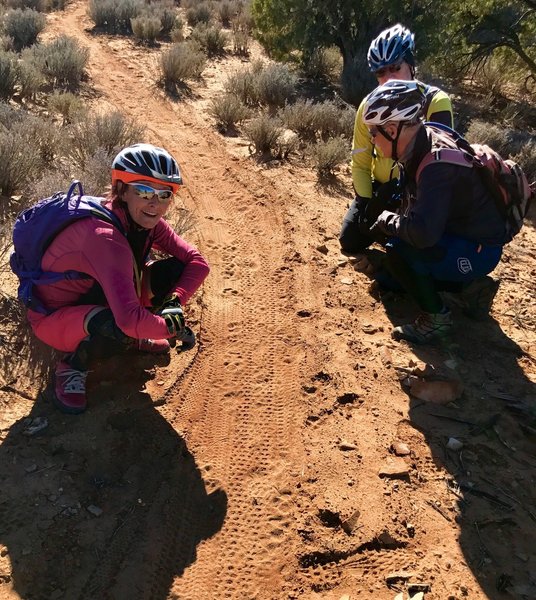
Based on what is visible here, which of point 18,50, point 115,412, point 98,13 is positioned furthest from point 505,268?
point 98,13

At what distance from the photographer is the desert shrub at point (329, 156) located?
20.4 ft

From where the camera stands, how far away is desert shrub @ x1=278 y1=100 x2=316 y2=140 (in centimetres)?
721

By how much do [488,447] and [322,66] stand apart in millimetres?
8949

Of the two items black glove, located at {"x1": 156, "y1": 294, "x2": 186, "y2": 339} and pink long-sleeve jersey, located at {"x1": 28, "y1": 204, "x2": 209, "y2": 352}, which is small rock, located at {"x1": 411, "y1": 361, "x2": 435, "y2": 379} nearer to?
black glove, located at {"x1": 156, "y1": 294, "x2": 186, "y2": 339}

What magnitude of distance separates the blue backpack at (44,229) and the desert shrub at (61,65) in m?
6.43

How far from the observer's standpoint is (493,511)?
2855 millimetres

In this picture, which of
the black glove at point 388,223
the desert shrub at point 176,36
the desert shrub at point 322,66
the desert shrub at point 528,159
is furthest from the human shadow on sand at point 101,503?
the desert shrub at point 176,36

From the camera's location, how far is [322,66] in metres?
10.5

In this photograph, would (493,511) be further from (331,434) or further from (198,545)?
(198,545)

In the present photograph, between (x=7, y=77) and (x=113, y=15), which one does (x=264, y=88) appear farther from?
(x=113, y=15)

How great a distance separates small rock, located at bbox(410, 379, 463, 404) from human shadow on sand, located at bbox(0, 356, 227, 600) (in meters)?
1.40

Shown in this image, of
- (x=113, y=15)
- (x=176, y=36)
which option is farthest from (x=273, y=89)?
(x=113, y=15)

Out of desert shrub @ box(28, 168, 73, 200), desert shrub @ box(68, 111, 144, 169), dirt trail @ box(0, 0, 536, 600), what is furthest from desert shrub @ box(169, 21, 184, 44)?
dirt trail @ box(0, 0, 536, 600)

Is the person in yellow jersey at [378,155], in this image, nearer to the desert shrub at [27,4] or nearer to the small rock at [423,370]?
the small rock at [423,370]
